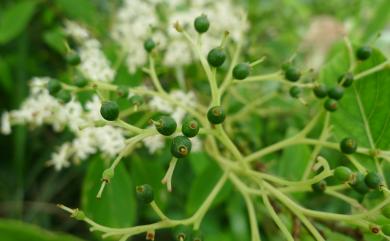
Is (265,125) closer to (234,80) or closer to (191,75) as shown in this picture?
(191,75)

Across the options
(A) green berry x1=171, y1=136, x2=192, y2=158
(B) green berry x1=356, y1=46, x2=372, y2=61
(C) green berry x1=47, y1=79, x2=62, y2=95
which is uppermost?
(C) green berry x1=47, y1=79, x2=62, y2=95

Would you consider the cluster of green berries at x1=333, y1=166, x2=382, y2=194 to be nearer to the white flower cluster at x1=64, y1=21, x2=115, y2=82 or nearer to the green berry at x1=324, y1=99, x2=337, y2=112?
the green berry at x1=324, y1=99, x2=337, y2=112

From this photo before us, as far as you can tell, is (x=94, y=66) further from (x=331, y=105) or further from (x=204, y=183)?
(x=331, y=105)

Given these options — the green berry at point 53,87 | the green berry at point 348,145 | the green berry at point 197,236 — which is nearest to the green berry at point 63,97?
the green berry at point 53,87

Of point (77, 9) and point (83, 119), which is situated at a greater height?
point (77, 9)

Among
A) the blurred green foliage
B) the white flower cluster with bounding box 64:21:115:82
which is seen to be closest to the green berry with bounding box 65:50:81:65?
the white flower cluster with bounding box 64:21:115:82

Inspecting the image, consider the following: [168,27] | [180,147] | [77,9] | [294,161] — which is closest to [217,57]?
[180,147]

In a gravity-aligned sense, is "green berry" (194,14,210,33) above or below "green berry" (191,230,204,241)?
above
